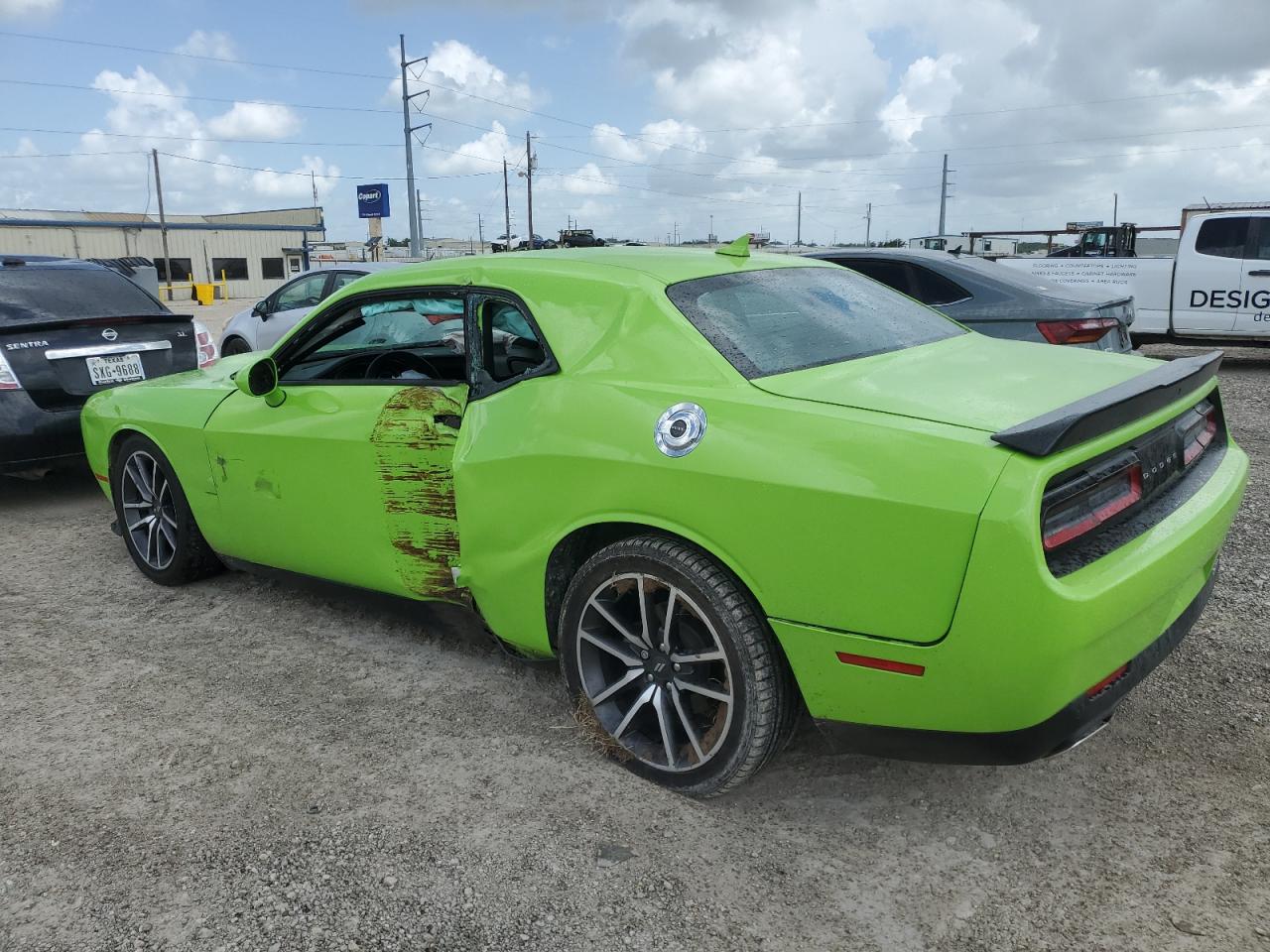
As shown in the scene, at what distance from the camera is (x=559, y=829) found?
267 centimetres

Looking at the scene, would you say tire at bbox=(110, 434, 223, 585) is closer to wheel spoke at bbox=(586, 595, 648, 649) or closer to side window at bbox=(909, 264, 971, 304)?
wheel spoke at bbox=(586, 595, 648, 649)

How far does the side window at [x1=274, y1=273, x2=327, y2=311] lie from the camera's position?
11359 millimetres

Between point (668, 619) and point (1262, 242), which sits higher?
point (1262, 242)

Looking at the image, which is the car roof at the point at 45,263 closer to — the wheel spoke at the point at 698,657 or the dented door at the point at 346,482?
the dented door at the point at 346,482

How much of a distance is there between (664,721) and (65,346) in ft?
16.7

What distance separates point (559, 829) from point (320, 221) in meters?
67.6

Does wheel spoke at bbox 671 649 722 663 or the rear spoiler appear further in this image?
wheel spoke at bbox 671 649 722 663

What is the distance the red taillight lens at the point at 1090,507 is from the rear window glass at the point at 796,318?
2.72 ft

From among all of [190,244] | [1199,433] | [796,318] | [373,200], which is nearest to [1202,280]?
[1199,433]

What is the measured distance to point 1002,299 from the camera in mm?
6332

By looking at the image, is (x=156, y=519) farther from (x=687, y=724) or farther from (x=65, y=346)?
(x=687, y=724)

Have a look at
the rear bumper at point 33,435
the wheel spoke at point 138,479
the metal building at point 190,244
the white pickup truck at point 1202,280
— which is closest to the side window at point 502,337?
the wheel spoke at point 138,479

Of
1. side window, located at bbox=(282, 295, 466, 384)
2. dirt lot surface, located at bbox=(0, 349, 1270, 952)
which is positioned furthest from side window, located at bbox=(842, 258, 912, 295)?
side window, located at bbox=(282, 295, 466, 384)

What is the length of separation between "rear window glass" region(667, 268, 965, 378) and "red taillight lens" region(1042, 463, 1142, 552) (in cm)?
83
